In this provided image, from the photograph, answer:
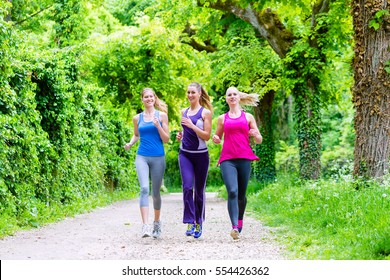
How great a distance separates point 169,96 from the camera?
30578mm

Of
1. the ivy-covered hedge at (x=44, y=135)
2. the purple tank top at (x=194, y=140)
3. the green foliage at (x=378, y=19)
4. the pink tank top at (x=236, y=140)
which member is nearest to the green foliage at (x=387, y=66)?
the green foliage at (x=378, y=19)

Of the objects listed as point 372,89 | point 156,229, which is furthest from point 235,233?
point 372,89

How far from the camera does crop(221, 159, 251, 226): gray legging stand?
9.86 metres

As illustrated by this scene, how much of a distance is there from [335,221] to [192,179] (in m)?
2.15

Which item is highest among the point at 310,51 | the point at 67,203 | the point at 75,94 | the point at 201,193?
the point at 310,51

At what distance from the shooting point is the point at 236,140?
1000 cm

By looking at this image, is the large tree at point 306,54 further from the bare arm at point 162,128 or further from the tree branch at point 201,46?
the bare arm at point 162,128

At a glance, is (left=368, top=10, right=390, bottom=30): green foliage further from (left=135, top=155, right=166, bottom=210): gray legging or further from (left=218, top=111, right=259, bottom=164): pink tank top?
(left=135, top=155, right=166, bottom=210): gray legging

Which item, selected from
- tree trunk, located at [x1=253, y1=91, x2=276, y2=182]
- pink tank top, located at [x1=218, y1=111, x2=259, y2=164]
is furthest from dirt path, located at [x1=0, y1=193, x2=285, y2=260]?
tree trunk, located at [x1=253, y1=91, x2=276, y2=182]

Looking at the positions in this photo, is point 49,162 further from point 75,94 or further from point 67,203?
point 75,94

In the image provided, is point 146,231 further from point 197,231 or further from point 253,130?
point 253,130

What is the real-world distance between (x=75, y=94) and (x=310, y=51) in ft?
22.2

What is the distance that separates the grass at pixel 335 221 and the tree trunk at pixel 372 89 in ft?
1.68

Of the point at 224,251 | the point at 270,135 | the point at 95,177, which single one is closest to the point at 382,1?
the point at 224,251
